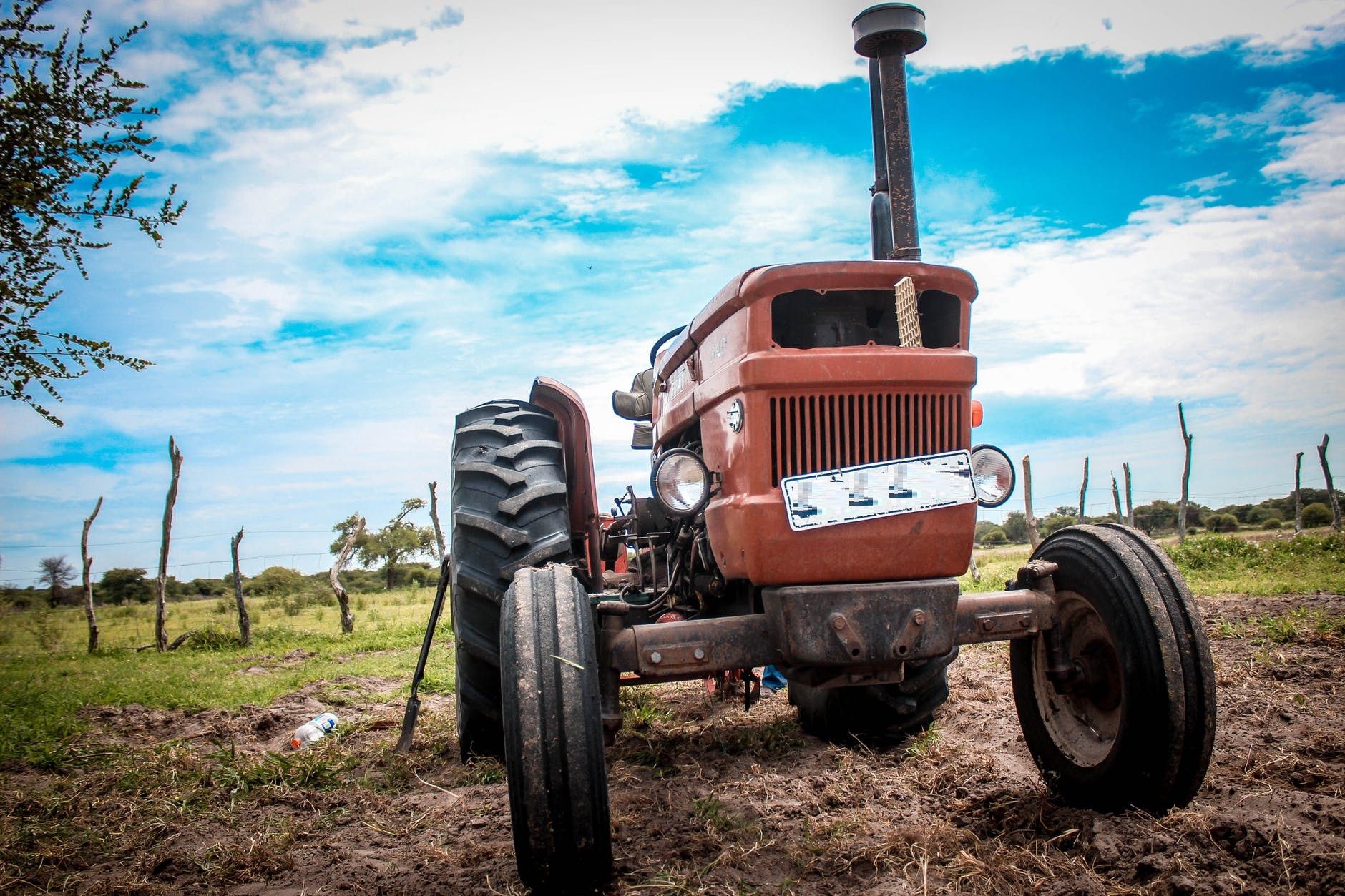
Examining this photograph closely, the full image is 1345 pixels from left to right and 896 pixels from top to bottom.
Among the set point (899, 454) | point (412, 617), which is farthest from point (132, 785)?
point (412, 617)

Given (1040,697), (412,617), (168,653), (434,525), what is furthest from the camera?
(434,525)

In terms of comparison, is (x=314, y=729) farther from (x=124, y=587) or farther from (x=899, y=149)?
(x=124, y=587)

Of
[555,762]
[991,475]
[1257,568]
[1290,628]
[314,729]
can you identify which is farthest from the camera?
[1257,568]

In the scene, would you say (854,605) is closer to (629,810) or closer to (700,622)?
(700,622)

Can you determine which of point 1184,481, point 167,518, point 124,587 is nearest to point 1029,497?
point 1184,481

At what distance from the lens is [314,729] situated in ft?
17.7

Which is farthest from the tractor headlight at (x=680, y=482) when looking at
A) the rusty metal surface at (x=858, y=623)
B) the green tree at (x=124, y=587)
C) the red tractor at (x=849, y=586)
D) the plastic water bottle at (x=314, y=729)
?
the green tree at (x=124, y=587)

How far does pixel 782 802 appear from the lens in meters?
3.50

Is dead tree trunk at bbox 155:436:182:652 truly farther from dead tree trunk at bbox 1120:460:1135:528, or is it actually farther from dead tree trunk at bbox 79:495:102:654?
dead tree trunk at bbox 1120:460:1135:528

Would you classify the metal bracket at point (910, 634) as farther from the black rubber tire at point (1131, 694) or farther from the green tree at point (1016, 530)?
the green tree at point (1016, 530)

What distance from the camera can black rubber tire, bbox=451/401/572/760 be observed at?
366 cm

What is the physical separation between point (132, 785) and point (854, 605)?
3.79m

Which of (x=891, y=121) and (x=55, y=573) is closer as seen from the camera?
(x=891, y=121)

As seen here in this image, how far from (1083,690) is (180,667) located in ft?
32.6
